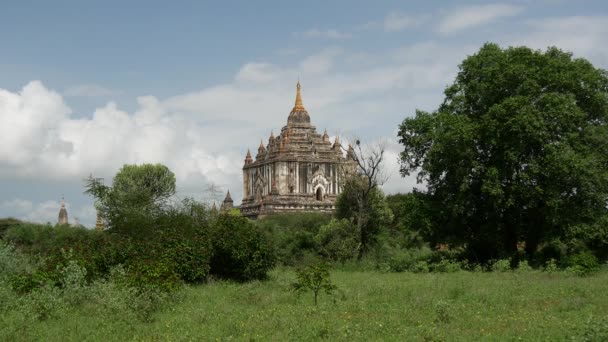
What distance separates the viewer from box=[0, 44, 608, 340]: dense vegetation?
12945mm

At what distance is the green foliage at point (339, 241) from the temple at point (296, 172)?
3129cm

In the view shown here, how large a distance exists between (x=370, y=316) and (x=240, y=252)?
9.69 metres

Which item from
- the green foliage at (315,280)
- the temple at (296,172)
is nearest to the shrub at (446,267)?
the green foliage at (315,280)

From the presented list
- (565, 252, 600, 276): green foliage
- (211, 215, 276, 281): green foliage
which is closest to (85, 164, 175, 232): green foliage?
(211, 215, 276, 281): green foliage

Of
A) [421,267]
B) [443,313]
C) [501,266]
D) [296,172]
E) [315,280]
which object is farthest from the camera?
[296,172]

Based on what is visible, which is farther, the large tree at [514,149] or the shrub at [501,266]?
the large tree at [514,149]

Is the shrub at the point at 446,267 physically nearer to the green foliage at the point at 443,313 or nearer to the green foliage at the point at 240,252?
the green foliage at the point at 240,252

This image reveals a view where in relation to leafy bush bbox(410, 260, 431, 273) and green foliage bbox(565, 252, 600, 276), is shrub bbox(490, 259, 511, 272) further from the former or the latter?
leafy bush bbox(410, 260, 431, 273)

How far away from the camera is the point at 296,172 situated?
66.8 m

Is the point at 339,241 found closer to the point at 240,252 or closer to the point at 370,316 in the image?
the point at 240,252

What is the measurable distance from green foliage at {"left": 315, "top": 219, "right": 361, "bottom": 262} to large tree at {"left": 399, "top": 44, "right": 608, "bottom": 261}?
198 inches

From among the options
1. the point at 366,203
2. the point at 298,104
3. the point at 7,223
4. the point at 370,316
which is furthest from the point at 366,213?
the point at 298,104

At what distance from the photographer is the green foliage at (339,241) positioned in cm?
3212

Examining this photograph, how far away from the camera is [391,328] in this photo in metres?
12.0
